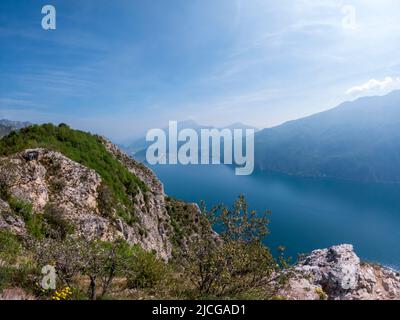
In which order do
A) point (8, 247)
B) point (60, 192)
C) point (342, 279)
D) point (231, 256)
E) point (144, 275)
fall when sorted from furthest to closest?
point (60, 192) → point (342, 279) → point (8, 247) → point (144, 275) → point (231, 256)

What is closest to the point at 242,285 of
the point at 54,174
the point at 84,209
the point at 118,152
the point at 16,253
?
the point at 16,253

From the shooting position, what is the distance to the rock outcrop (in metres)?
13.9

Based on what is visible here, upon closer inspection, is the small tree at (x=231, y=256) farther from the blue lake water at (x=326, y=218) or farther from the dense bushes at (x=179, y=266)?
the blue lake water at (x=326, y=218)

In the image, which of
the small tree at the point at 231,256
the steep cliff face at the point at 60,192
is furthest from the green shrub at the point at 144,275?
the steep cliff face at the point at 60,192

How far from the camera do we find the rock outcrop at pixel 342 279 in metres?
13.9

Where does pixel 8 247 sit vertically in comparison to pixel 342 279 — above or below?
above

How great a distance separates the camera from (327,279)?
15523mm

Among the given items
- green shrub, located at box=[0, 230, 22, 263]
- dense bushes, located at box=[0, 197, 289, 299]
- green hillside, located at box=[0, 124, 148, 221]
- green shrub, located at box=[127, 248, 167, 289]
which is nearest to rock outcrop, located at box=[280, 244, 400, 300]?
dense bushes, located at box=[0, 197, 289, 299]

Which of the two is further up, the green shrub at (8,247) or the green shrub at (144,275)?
the green shrub at (8,247)

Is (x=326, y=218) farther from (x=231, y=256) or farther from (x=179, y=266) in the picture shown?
(x=231, y=256)

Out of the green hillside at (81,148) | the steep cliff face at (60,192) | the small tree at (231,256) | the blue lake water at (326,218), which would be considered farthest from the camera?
the blue lake water at (326,218)

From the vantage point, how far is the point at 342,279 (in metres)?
15.4

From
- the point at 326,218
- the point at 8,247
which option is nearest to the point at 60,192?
the point at 8,247
